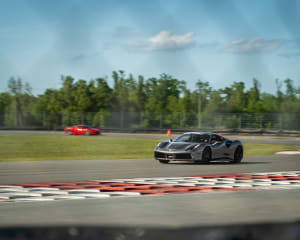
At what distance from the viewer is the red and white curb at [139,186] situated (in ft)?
29.9

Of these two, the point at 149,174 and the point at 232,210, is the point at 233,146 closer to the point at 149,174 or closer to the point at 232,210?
the point at 149,174

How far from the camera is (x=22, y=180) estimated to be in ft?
38.4

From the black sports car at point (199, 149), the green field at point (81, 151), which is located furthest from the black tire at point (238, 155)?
the green field at point (81, 151)

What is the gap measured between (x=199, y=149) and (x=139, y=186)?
7.15 metres

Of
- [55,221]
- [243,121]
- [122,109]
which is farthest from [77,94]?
[55,221]

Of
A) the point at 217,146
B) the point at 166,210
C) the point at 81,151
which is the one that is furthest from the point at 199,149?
the point at 81,151

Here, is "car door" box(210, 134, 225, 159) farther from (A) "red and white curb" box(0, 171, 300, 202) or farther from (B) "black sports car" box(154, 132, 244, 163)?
(A) "red and white curb" box(0, 171, 300, 202)

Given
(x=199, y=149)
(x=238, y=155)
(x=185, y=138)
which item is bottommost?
(x=238, y=155)

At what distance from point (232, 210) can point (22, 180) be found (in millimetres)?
5887

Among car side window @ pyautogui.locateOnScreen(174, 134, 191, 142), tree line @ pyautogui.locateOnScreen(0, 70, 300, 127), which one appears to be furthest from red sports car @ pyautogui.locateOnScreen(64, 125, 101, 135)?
car side window @ pyautogui.locateOnScreen(174, 134, 191, 142)

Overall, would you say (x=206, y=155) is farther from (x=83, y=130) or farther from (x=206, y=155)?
(x=83, y=130)

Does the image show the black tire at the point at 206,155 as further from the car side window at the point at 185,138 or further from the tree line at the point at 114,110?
the tree line at the point at 114,110

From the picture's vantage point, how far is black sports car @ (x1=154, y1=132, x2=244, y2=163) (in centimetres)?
1738

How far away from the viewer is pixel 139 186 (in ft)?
34.8
